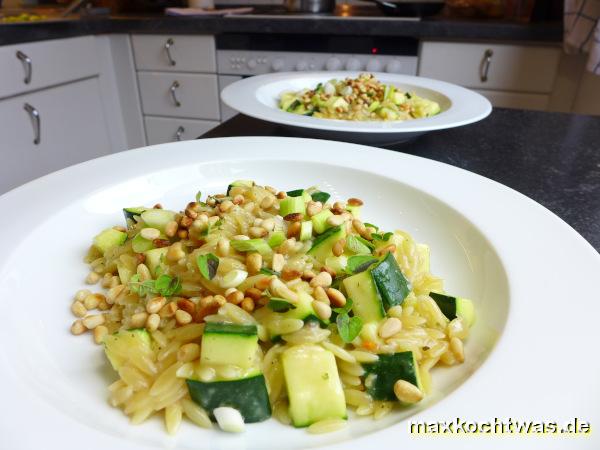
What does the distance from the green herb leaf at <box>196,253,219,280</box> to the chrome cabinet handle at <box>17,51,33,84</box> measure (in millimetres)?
2847

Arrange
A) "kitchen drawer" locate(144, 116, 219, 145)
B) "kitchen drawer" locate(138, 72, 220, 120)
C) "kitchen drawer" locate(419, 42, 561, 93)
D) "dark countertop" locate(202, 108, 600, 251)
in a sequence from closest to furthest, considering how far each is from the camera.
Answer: "dark countertop" locate(202, 108, 600, 251)
"kitchen drawer" locate(419, 42, 561, 93)
"kitchen drawer" locate(138, 72, 220, 120)
"kitchen drawer" locate(144, 116, 219, 145)

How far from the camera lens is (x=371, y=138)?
1523 millimetres

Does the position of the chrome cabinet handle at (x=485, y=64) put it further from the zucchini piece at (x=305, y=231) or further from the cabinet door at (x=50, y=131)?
the cabinet door at (x=50, y=131)

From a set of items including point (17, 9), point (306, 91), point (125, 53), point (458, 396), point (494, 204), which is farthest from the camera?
point (17, 9)

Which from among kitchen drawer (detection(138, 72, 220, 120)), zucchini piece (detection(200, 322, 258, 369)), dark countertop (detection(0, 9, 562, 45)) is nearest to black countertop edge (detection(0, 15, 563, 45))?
dark countertop (detection(0, 9, 562, 45))

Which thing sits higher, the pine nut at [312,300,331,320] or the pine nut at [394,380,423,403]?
the pine nut at [312,300,331,320]

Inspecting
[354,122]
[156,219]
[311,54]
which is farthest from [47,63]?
[156,219]

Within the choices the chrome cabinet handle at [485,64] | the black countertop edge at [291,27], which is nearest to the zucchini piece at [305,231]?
the black countertop edge at [291,27]

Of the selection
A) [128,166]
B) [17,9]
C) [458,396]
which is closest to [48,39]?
[17,9]

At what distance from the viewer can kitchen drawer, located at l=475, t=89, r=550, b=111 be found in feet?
10.5

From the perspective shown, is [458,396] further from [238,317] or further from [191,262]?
[191,262]

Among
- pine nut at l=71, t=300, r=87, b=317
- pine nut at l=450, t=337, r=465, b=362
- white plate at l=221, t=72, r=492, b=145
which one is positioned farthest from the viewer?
white plate at l=221, t=72, r=492, b=145

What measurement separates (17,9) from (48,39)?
1.96 m

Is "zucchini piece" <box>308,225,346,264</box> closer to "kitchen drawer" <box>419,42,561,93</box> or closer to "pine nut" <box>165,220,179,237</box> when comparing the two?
"pine nut" <box>165,220,179,237</box>
